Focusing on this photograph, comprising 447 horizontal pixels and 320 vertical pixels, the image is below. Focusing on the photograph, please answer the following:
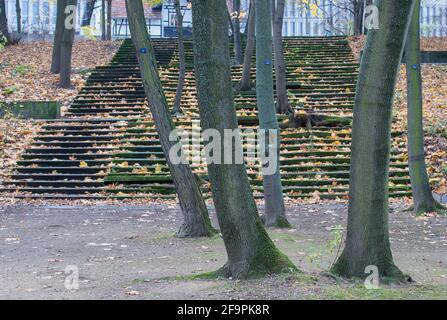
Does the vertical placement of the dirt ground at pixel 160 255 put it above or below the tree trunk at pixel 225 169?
below

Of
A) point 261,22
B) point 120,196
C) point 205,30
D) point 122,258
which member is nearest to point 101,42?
point 120,196

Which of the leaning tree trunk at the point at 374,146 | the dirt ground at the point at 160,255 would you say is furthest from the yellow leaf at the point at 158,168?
the leaning tree trunk at the point at 374,146

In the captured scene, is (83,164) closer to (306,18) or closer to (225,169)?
(225,169)

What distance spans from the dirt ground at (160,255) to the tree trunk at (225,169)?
30cm

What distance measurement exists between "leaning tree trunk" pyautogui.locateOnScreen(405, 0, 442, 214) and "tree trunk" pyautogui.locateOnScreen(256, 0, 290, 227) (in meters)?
3.19

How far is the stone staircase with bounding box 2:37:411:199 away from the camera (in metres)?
20.7

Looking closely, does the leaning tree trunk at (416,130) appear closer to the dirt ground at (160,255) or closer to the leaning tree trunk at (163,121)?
the dirt ground at (160,255)

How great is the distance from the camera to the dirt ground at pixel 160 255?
802 centimetres

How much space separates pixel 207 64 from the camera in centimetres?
845

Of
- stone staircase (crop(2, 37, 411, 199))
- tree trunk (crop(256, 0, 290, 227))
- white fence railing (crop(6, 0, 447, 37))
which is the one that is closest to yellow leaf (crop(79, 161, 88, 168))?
stone staircase (crop(2, 37, 411, 199))

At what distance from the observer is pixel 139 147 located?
2342 centimetres

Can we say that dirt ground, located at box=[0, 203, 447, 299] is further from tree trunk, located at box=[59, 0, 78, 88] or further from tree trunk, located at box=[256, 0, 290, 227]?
tree trunk, located at box=[59, 0, 78, 88]

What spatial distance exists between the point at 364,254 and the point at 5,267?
5.37 m

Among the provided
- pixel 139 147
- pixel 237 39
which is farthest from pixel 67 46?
pixel 139 147
